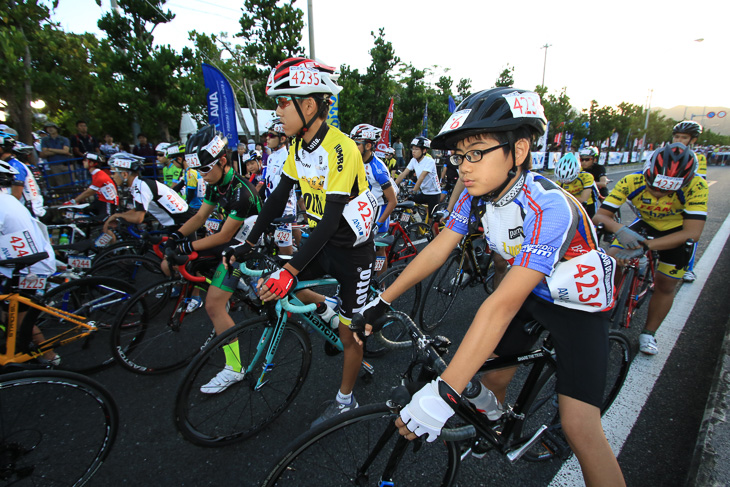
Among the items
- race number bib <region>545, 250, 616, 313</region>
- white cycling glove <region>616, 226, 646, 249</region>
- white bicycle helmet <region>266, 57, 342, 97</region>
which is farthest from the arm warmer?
white cycling glove <region>616, 226, 646, 249</region>

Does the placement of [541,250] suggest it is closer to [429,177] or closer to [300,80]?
[300,80]

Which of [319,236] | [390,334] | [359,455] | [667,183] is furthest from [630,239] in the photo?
[359,455]

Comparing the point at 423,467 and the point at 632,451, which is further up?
the point at 423,467

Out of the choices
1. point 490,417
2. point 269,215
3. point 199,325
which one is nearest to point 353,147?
point 269,215

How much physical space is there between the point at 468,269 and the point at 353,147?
2.84 meters

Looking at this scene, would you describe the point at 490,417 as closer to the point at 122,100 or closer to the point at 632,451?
the point at 632,451

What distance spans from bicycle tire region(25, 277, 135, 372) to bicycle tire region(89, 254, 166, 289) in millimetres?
849

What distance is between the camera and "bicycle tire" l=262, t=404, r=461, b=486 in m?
1.56

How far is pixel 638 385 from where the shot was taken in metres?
3.17

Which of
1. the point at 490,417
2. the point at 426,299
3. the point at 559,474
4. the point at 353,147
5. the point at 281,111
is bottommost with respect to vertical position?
the point at 559,474

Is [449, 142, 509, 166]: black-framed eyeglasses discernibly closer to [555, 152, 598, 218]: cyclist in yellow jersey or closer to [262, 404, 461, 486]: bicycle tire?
[262, 404, 461, 486]: bicycle tire

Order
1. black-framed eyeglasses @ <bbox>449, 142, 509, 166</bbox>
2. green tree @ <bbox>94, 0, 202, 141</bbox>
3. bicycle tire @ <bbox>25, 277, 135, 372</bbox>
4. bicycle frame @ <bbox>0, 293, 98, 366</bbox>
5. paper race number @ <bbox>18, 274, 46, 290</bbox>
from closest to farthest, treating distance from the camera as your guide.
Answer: black-framed eyeglasses @ <bbox>449, 142, 509, 166</bbox> < bicycle frame @ <bbox>0, 293, 98, 366</bbox> < paper race number @ <bbox>18, 274, 46, 290</bbox> < bicycle tire @ <bbox>25, 277, 135, 372</bbox> < green tree @ <bbox>94, 0, 202, 141</bbox>

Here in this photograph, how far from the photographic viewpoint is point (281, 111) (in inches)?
97.2

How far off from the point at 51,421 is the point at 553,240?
3574mm
